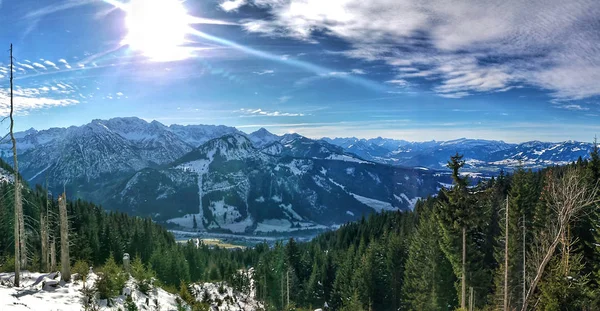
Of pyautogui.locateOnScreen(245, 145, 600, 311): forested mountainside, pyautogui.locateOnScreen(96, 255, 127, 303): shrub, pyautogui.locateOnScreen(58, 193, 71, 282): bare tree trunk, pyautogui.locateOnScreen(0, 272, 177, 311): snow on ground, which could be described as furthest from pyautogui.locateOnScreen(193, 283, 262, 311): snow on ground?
pyautogui.locateOnScreen(58, 193, 71, 282): bare tree trunk

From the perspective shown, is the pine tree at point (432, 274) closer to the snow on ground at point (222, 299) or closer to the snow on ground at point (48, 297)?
the snow on ground at point (222, 299)

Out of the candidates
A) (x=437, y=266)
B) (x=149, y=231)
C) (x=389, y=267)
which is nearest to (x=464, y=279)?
(x=437, y=266)

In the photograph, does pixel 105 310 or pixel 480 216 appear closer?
pixel 105 310

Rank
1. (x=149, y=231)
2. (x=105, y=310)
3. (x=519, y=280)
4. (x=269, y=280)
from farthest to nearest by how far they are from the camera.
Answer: (x=149, y=231) → (x=269, y=280) → (x=519, y=280) → (x=105, y=310)

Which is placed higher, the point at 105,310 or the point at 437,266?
the point at 105,310

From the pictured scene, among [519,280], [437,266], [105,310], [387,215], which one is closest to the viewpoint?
[105,310]

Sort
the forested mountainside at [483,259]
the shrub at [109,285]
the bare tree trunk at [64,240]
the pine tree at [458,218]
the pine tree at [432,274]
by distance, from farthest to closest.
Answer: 1. the pine tree at [432,274]
2. the pine tree at [458,218]
3. the forested mountainside at [483,259]
4. the bare tree trunk at [64,240]
5. the shrub at [109,285]

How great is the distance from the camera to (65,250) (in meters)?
27.2

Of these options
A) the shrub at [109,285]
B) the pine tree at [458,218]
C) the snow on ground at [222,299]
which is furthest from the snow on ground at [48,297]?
the pine tree at [458,218]

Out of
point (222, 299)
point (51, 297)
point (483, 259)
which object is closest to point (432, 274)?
point (483, 259)

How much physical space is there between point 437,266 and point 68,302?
137ft

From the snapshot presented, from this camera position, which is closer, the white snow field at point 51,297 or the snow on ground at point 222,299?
the white snow field at point 51,297

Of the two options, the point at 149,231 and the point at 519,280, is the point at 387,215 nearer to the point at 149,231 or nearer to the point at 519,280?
the point at 149,231

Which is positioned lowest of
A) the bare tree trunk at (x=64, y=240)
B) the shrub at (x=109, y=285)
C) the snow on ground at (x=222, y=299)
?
the snow on ground at (x=222, y=299)
